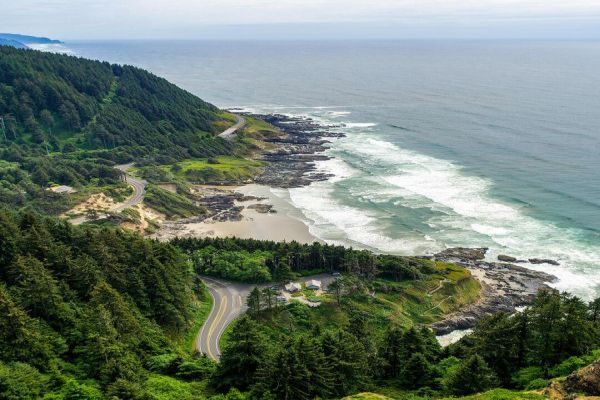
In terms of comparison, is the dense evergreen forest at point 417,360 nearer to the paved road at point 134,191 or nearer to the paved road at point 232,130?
the paved road at point 134,191

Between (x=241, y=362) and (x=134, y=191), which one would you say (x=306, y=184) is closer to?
(x=134, y=191)

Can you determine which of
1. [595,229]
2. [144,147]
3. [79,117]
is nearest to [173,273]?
[595,229]

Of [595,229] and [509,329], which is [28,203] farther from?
[595,229]

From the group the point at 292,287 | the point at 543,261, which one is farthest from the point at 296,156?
the point at 292,287

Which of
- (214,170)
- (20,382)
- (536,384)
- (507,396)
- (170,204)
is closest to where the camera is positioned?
(507,396)

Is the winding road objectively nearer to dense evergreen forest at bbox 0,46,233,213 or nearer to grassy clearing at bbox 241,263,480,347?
dense evergreen forest at bbox 0,46,233,213

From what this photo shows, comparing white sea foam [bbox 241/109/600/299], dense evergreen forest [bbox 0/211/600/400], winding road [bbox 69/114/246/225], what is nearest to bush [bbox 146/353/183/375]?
dense evergreen forest [bbox 0/211/600/400]
